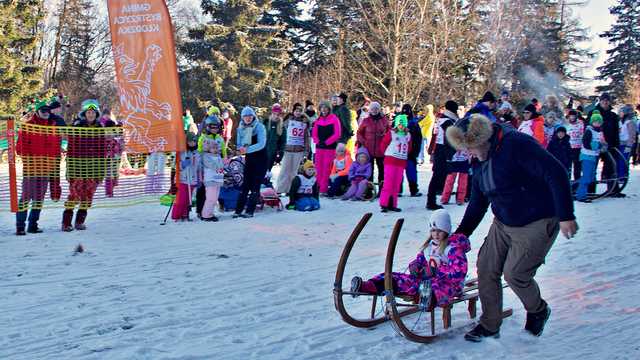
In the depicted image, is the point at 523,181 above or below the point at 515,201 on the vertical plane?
above

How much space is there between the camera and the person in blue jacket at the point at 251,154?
35.0 feet

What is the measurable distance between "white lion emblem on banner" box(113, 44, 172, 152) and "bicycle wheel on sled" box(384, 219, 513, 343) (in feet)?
17.7

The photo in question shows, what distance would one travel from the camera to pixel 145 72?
950cm

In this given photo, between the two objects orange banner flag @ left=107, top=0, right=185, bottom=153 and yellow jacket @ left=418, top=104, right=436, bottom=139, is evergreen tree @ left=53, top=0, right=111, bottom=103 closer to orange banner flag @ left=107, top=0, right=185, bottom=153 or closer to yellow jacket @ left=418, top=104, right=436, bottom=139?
yellow jacket @ left=418, top=104, right=436, bottom=139

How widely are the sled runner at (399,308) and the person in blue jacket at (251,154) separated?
536 cm

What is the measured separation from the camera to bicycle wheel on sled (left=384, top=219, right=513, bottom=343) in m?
4.87

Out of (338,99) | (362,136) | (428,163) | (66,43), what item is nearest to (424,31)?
(428,163)

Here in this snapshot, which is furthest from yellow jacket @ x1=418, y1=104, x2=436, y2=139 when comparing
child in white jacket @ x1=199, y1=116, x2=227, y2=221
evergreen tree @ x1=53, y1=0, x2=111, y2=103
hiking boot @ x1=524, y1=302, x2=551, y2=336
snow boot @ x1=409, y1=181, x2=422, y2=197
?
evergreen tree @ x1=53, y1=0, x2=111, y2=103

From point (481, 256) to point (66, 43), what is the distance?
42253 millimetres

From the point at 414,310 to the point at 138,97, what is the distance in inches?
226

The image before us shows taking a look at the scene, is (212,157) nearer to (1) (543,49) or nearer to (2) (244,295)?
(2) (244,295)

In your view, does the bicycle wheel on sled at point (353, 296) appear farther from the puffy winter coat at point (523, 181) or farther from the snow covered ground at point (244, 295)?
the puffy winter coat at point (523, 181)

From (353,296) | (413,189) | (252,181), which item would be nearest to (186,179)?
(252,181)

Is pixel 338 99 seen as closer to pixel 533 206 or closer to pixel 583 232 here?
pixel 583 232
